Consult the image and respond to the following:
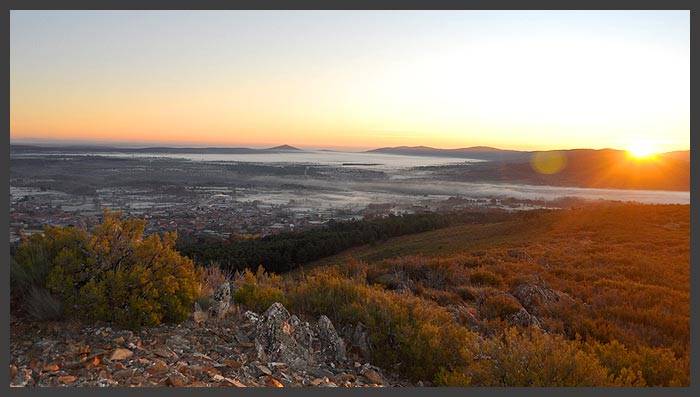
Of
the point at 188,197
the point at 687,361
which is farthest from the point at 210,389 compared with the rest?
the point at 188,197

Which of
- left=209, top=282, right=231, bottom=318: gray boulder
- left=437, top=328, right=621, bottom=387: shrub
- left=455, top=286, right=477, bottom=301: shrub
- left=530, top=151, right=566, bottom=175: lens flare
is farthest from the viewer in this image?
left=530, top=151, right=566, bottom=175: lens flare

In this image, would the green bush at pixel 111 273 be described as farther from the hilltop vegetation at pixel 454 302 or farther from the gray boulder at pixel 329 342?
the gray boulder at pixel 329 342

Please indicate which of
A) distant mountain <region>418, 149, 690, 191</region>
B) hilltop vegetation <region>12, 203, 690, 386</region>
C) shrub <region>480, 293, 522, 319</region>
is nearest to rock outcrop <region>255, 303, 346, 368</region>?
hilltop vegetation <region>12, 203, 690, 386</region>

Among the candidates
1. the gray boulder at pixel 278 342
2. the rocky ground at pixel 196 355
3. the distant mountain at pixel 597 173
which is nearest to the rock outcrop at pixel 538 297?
the rocky ground at pixel 196 355

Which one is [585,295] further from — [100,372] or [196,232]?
[196,232]

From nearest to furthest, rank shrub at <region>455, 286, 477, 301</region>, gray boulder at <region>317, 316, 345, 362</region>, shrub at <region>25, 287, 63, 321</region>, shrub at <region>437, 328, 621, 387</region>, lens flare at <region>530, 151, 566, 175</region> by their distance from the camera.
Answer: shrub at <region>437, 328, 621, 387</region> < shrub at <region>25, 287, 63, 321</region> < gray boulder at <region>317, 316, 345, 362</region> < shrub at <region>455, 286, 477, 301</region> < lens flare at <region>530, 151, 566, 175</region>

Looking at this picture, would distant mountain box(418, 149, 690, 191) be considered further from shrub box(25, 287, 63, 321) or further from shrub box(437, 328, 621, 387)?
shrub box(25, 287, 63, 321)
